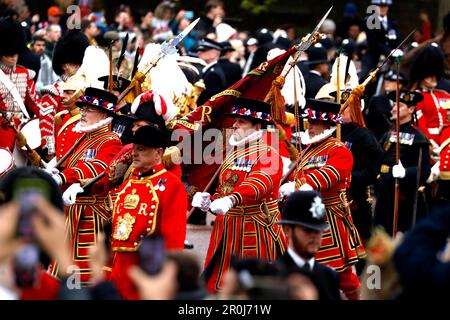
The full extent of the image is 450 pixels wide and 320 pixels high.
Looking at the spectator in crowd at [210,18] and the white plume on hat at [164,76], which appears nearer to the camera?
the white plume on hat at [164,76]

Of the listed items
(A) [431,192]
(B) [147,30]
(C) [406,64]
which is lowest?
→ (A) [431,192]

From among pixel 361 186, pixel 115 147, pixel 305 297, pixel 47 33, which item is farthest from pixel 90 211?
pixel 47 33

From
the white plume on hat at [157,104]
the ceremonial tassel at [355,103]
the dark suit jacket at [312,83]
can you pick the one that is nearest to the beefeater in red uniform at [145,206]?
the white plume on hat at [157,104]

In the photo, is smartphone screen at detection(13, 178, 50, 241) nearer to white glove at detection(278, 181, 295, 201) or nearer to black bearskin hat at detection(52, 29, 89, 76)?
white glove at detection(278, 181, 295, 201)

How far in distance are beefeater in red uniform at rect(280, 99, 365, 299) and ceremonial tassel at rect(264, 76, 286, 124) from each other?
41cm

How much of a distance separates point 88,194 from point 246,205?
115cm

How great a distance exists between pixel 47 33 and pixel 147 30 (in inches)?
146

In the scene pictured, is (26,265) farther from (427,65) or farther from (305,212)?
(427,65)

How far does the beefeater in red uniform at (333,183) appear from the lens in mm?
9734

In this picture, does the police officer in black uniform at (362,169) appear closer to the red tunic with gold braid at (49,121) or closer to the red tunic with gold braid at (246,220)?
the red tunic with gold braid at (246,220)

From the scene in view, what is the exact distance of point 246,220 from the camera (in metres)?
9.37

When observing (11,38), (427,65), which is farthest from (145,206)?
(427,65)
